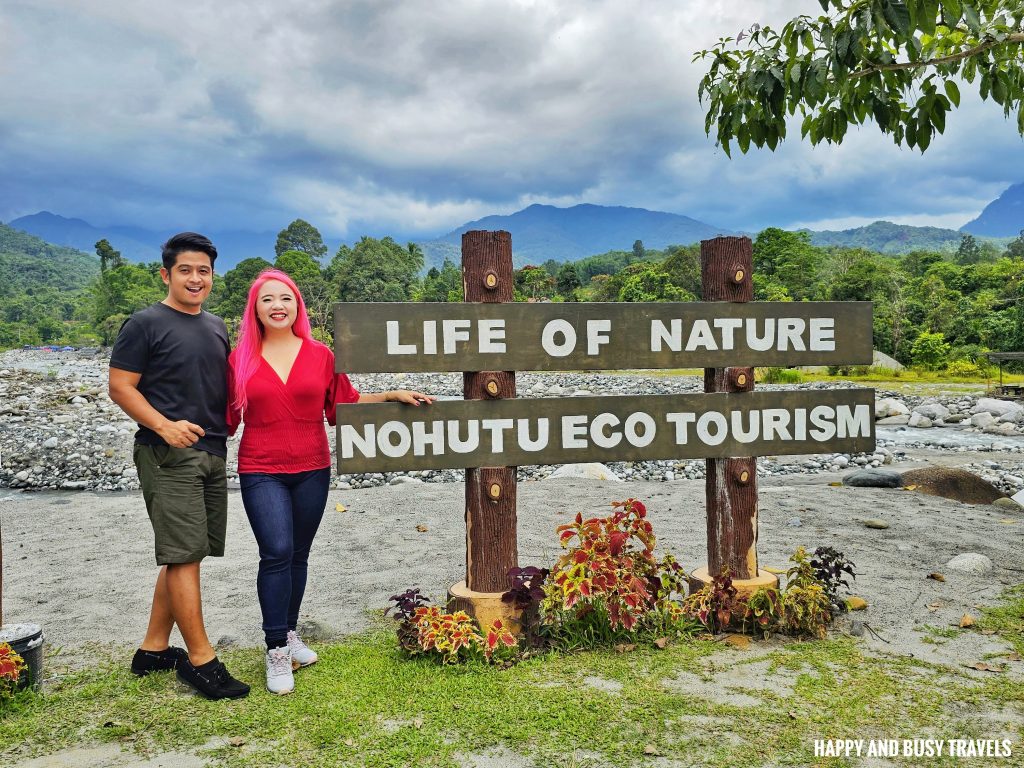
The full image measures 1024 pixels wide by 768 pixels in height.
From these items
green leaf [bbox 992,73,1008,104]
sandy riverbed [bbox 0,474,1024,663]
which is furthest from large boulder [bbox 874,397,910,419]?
green leaf [bbox 992,73,1008,104]

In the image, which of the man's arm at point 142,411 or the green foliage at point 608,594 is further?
the green foliage at point 608,594

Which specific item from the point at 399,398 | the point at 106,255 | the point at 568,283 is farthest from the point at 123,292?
the point at 399,398

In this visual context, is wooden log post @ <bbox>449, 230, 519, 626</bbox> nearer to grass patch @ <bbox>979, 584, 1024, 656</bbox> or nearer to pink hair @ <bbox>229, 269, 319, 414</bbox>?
pink hair @ <bbox>229, 269, 319, 414</bbox>

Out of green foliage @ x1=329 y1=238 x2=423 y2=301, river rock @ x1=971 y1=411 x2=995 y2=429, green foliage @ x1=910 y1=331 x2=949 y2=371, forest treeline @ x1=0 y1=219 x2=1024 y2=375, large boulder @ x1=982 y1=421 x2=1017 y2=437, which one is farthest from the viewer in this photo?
green foliage @ x1=329 y1=238 x2=423 y2=301

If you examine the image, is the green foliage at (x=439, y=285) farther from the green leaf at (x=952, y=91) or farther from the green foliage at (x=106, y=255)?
the green leaf at (x=952, y=91)

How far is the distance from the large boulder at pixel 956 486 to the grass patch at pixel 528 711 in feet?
18.3

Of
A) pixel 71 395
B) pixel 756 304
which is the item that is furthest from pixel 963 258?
pixel 756 304

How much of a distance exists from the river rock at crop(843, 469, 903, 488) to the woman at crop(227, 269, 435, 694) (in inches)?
290

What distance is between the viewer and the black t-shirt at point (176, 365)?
12.1ft

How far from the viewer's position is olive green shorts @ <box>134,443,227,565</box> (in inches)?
147

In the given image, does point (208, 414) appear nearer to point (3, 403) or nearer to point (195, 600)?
point (195, 600)

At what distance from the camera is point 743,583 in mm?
4625

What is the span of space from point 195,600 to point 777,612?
3.15m

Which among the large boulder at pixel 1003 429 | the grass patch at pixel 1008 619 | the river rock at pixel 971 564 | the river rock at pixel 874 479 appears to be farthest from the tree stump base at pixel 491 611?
the large boulder at pixel 1003 429
